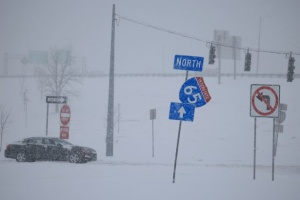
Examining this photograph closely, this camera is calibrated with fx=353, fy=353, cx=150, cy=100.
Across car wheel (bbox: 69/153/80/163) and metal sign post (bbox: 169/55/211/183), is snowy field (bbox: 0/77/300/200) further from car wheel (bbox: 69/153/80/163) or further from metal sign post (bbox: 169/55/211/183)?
metal sign post (bbox: 169/55/211/183)

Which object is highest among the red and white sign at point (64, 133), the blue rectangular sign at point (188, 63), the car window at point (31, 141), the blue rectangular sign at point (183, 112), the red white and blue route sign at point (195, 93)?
the blue rectangular sign at point (188, 63)

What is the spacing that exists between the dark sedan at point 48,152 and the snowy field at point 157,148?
24.0 inches

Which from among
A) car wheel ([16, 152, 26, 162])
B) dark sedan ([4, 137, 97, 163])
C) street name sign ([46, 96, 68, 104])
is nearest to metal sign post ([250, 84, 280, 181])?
dark sedan ([4, 137, 97, 163])

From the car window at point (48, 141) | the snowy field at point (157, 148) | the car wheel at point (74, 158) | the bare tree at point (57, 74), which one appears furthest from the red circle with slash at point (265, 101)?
the bare tree at point (57, 74)

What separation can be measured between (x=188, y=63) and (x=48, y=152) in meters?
10.3

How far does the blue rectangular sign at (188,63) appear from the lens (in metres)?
11.3

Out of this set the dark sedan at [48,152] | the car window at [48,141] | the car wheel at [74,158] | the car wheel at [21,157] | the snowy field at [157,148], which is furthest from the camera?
the car window at [48,141]

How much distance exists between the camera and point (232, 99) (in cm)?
4106

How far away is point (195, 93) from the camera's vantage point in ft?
35.3

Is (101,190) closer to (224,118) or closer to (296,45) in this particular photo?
(224,118)

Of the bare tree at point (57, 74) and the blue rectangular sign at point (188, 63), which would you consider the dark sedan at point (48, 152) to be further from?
the bare tree at point (57, 74)

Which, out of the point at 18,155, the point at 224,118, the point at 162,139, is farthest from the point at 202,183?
the point at 224,118

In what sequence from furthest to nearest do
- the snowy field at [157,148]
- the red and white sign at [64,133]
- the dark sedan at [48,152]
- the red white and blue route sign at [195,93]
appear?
the red and white sign at [64,133] < the dark sedan at [48,152] < the red white and blue route sign at [195,93] < the snowy field at [157,148]

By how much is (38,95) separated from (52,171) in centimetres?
4276
